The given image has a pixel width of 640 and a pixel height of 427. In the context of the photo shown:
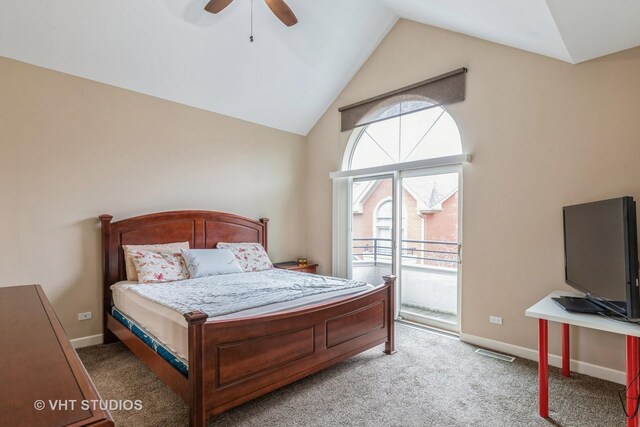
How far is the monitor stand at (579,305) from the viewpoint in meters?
2.06

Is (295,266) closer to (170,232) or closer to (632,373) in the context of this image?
(170,232)

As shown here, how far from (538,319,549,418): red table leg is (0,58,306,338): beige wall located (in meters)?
3.58

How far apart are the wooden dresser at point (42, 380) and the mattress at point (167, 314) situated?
0.73 meters

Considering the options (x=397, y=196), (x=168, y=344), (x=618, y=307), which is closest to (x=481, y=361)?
(x=618, y=307)

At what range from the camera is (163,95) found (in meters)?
3.74

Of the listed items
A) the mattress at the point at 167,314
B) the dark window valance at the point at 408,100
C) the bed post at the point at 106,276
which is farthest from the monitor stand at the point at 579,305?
the bed post at the point at 106,276

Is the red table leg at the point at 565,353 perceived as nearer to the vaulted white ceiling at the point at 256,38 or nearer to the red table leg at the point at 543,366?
the red table leg at the point at 543,366

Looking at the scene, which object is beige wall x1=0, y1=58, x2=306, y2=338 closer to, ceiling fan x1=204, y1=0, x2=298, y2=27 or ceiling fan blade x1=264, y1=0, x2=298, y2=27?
ceiling fan x1=204, y1=0, x2=298, y2=27

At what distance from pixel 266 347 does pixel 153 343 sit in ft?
2.77

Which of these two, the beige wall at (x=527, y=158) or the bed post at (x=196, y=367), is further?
the beige wall at (x=527, y=158)

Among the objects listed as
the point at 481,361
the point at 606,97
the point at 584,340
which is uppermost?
the point at 606,97

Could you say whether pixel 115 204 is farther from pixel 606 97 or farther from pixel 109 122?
pixel 606 97

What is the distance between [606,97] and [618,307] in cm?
170

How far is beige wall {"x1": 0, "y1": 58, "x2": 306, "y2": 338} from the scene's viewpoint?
2.91 metres
